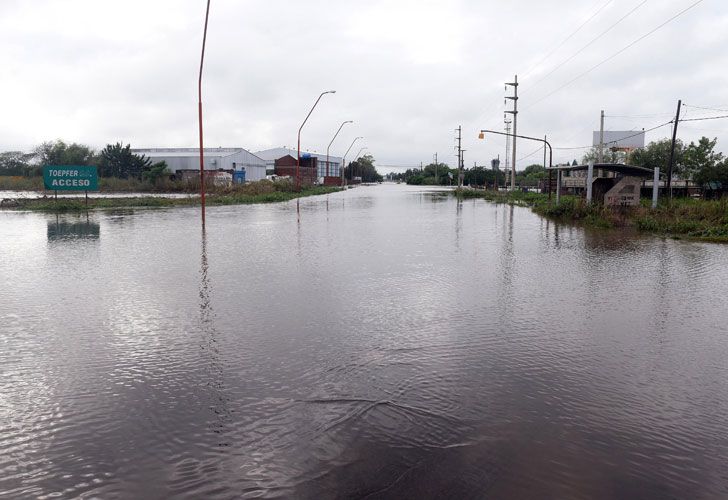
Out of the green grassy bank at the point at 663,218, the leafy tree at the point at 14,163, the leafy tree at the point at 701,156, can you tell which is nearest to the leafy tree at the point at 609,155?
the leafy tree at the point at 701,156

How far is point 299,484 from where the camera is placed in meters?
3.82

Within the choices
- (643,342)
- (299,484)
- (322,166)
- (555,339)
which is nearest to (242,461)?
(299,484)

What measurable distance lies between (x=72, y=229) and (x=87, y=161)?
8889cm

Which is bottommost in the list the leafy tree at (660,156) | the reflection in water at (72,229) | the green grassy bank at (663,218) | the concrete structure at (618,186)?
the reflection in water at (72,229)

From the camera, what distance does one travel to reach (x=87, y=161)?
99750 mm

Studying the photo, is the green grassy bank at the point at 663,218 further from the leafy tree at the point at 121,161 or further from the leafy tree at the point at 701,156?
the leafy tree at the point at 121,161

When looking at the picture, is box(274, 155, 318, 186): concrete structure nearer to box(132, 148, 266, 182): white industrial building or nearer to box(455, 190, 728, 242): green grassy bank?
box(132, 148, 266, 182): white industrial building

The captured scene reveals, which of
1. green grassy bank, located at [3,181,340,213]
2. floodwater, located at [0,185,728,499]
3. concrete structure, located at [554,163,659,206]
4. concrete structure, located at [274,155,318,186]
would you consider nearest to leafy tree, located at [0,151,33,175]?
concrete structure, located at [274,155,318,186]

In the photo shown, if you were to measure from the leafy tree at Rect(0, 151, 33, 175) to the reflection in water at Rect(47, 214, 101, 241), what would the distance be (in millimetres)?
94287

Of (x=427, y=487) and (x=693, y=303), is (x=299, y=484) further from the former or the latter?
(x=693, y=303)

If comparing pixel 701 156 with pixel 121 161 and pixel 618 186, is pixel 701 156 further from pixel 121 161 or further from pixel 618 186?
pixel 121 161

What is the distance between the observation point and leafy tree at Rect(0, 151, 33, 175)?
358ft

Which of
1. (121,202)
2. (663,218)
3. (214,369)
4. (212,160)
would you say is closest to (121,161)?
(212,160)

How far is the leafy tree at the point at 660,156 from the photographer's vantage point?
71.2 meters
